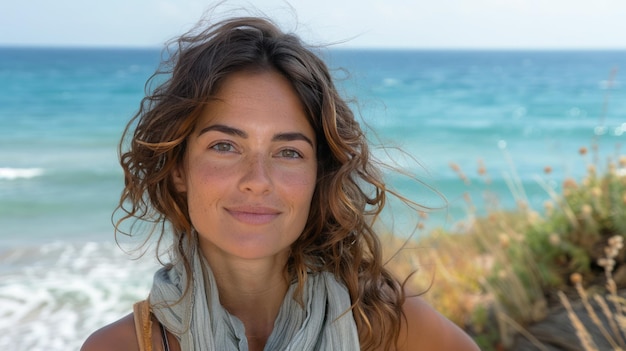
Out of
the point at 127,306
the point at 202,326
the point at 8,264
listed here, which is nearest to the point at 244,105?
the point at 202,326

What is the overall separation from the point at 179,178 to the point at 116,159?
14.1 meters

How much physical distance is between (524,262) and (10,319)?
15.7 feet

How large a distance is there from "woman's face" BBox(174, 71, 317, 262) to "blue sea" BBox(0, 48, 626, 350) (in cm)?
41

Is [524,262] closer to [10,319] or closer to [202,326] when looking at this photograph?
[202,326]

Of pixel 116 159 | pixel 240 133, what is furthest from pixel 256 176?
pixel 116 159

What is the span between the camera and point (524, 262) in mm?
4926

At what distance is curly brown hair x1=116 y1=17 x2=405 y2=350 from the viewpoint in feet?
7.41

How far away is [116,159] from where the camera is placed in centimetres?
1594

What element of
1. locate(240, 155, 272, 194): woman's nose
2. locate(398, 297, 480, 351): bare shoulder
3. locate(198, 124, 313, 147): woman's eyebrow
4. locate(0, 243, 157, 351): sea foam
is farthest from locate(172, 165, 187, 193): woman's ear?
locate(0, 243, 157, 351): sea foam

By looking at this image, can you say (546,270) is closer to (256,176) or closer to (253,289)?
(253,289)

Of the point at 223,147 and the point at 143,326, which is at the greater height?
the point at 223,147

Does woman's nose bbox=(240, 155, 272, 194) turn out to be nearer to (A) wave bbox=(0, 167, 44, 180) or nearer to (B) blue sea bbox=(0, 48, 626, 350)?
(B) blue sea bbox=(0, 48, 626, 350)

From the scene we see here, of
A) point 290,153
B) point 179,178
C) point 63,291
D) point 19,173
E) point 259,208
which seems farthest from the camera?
point 19,173

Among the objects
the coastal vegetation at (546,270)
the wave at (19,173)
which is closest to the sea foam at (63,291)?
the coastal vegetation at (546,270)
